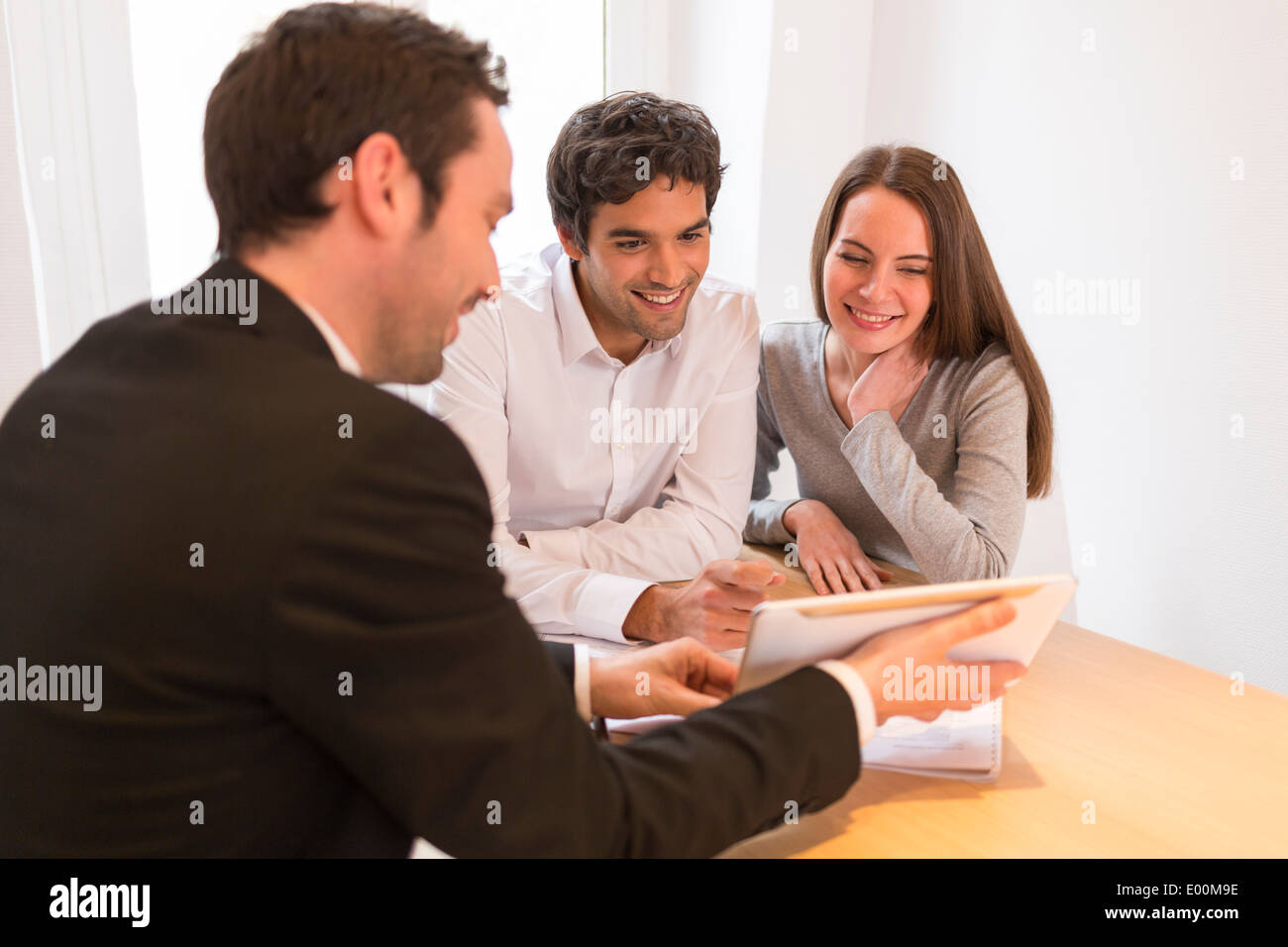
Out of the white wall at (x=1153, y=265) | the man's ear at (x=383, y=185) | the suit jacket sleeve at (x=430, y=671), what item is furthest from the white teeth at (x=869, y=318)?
the suit jacket sleeve at (x=430, y=671)

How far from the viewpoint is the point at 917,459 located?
2086mm

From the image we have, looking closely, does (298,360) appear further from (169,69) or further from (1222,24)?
(1222,24)

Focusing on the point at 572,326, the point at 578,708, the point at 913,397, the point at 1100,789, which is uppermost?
the point at 572,326

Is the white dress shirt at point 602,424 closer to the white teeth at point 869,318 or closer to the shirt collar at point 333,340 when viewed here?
the white teeth at point 869,318

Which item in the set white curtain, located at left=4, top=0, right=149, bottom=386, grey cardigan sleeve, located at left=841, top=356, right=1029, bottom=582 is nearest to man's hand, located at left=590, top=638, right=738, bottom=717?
grey cardigan sleeve, located at left=841, top=356, right=1029, bottom=582

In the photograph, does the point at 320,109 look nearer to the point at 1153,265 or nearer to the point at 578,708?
the point at 578,708

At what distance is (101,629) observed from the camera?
31.9 inches

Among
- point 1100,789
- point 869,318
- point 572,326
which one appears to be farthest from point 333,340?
point 869,318

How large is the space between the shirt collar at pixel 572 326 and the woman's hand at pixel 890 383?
0.35 metres

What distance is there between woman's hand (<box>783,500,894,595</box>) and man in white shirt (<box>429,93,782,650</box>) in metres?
0.12

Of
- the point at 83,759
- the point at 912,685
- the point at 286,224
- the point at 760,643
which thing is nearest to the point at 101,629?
the point at 83,759

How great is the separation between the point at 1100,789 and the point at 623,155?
1.27 meters

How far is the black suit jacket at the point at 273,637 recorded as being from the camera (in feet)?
2.50

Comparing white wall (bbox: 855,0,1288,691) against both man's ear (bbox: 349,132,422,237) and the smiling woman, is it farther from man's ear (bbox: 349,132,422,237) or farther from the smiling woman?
man's ear (bbox: 349,132,422,237)
